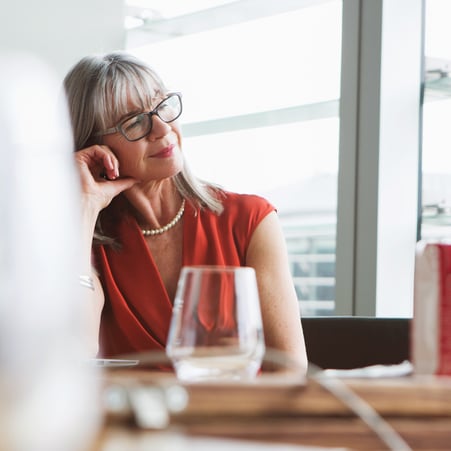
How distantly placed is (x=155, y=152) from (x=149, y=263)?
0.82 feet

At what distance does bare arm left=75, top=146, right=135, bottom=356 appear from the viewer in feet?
6.36

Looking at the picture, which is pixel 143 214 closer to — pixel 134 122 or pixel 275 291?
pixel 134 122

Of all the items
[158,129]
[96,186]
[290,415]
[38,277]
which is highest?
[158,129]

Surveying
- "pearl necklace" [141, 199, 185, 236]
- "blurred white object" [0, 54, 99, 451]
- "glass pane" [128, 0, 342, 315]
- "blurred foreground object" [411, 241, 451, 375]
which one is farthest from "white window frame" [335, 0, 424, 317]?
"blurred white object" [0, 54, 99, 451]

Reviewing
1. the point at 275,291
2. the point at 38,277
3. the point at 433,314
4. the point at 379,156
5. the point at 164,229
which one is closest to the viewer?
the point at 38,277

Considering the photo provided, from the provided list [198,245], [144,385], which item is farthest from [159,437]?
[198,245]

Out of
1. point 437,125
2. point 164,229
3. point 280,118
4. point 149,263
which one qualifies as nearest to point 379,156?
point 437,125

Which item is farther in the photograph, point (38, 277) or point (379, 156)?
point (379, 156)

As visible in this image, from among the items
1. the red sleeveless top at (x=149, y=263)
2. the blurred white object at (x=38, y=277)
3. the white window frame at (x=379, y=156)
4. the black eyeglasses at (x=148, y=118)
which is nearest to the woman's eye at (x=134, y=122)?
the black eyeglasses at (x=148, y=118)

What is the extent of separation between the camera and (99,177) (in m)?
2.12

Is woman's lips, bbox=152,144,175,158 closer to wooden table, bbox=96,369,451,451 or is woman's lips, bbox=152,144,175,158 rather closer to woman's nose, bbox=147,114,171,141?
woman's nose, bbox=147,114,171,141

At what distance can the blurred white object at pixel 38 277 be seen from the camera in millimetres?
370

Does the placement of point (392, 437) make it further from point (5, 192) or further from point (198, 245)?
point (198, 245)

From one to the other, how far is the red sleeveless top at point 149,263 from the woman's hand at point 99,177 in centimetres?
10
